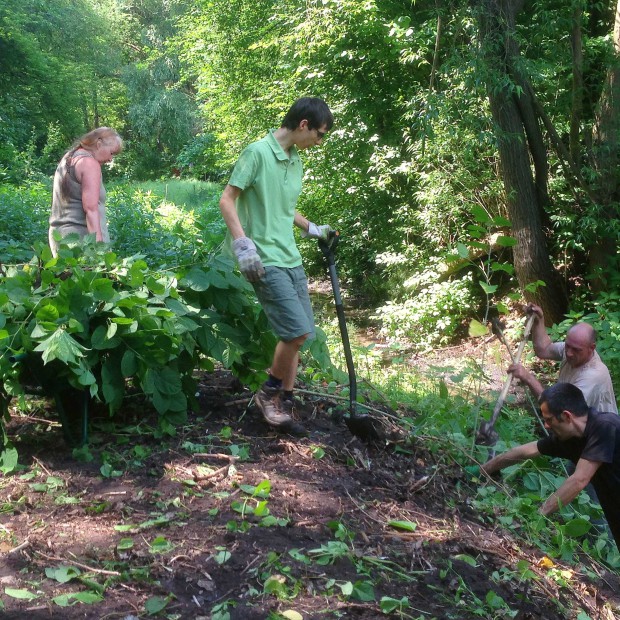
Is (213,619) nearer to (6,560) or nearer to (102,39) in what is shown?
(6,560)

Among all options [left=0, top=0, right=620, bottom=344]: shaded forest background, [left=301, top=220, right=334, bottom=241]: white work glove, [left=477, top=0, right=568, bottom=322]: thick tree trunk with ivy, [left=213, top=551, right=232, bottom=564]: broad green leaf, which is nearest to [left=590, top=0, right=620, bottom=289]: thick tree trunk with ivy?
[left=0, top=0, right=620, bottom=344]: shaded forest background

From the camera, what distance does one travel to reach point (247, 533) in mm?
3068

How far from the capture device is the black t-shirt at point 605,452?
3.90 meters

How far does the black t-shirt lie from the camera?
390cm

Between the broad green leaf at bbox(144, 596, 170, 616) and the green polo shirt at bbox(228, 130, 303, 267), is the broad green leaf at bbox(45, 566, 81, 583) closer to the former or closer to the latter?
the broad green leaf at bbox(144, 596, 170, 616)

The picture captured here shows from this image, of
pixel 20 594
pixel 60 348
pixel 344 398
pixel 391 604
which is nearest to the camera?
pixel 20 594

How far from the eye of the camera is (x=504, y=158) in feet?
35.2

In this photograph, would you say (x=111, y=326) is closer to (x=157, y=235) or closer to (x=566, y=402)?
(x=566, y=402)

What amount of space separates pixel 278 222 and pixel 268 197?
0.16 meters

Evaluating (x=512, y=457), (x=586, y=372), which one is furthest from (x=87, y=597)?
(x=586, y=372)

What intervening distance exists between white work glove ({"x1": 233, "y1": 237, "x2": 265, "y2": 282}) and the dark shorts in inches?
6.3

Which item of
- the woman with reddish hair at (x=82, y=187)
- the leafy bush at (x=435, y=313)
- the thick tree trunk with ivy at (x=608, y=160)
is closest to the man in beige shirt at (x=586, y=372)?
the woman with reddish hair at (x=82, y=187)

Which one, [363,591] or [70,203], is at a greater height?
[70,203]

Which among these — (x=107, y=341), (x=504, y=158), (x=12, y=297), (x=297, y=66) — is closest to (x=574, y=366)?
(x=107, y=341)
